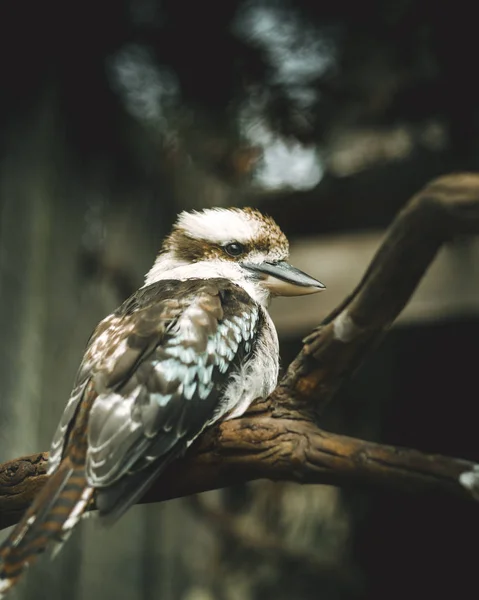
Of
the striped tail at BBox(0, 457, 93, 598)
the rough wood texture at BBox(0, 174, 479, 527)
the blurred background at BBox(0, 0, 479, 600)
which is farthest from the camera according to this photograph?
the blurred background at BBox(0, 0, 479, 600)

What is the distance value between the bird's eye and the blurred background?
47 cm

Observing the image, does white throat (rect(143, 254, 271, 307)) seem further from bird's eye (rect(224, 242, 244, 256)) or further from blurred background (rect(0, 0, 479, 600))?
blurred background (rect(0, 0, 479, 600))

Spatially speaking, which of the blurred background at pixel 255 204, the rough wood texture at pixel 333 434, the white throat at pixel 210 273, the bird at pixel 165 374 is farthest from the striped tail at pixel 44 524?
the blurred background at pixel 255 204

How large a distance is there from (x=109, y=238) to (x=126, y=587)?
1073 millimetres

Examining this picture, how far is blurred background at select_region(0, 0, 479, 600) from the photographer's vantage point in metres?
2.03

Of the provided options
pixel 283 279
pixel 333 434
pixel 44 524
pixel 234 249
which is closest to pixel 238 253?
pixel 234 249

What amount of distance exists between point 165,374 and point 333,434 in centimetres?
31

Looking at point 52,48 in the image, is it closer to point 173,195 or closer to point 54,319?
point 173,195

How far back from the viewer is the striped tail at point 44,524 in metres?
1.05

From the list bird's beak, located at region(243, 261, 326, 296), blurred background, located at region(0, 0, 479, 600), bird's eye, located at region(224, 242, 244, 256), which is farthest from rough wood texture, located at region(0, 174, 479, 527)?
blurred background, located at region(0, 0, 479, 600)

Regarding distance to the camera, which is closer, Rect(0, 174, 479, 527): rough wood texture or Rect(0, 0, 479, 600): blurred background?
Rect(0, 174, 479, 527): rough wood texture

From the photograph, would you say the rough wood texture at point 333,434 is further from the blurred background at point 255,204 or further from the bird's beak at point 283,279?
the blurred background at point 255,204

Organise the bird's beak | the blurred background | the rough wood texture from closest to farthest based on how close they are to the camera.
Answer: the rough wood texture
the bird's beak
the blurred background

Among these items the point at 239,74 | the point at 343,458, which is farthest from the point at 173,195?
the point at 343,458
